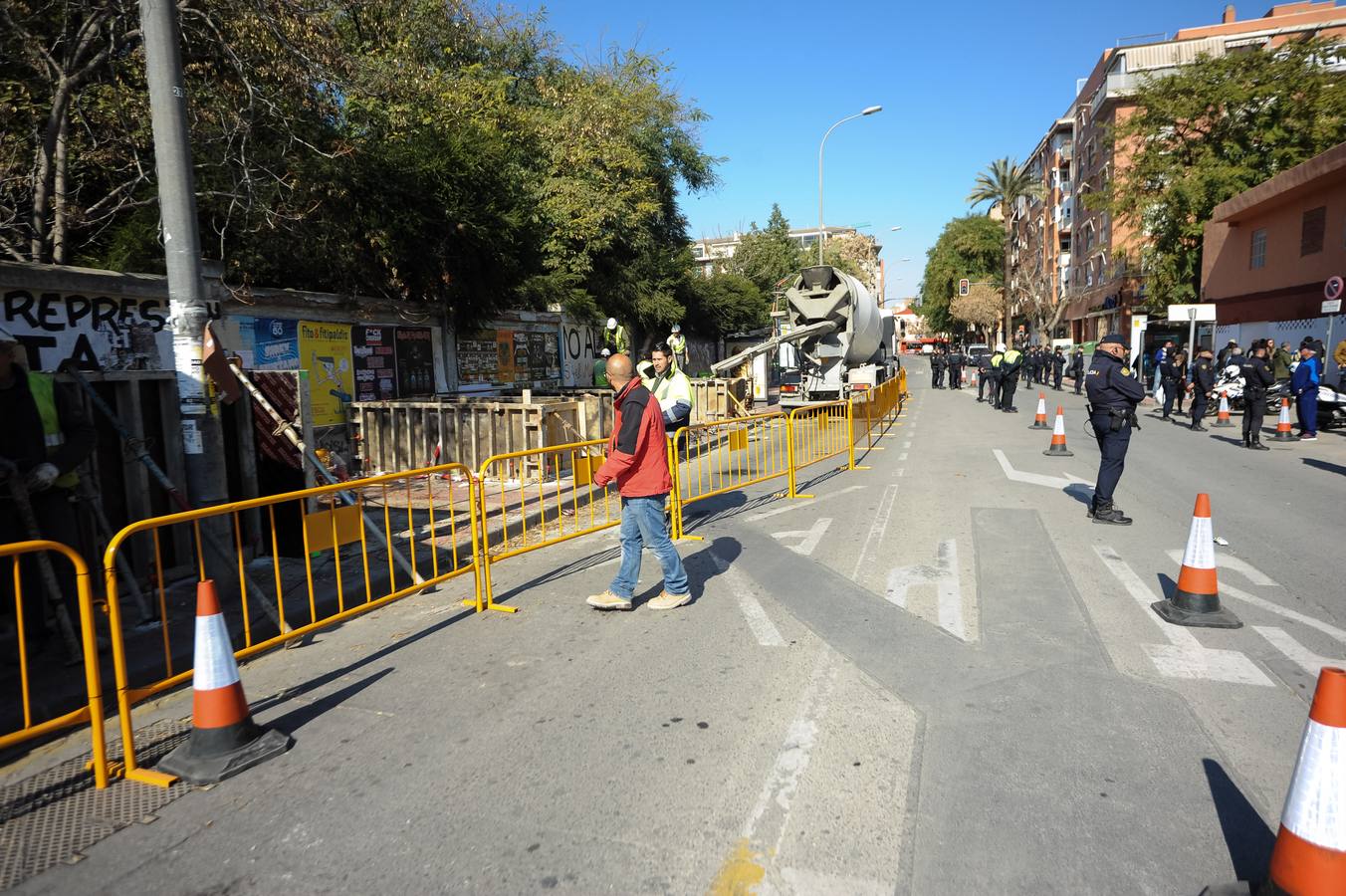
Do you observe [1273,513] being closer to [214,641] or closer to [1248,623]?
[1248,623]

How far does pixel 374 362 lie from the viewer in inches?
557

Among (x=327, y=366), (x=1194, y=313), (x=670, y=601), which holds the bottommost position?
(x=670, y=601)

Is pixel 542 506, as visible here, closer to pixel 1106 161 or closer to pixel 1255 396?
pixel 1255 396

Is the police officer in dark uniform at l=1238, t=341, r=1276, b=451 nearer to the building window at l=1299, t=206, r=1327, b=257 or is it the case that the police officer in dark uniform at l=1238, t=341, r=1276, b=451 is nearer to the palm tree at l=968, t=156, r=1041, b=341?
the building window at l=1299, t=206, r=1327, b=257

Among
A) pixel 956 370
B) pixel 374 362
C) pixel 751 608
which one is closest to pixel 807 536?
pixel 751 608

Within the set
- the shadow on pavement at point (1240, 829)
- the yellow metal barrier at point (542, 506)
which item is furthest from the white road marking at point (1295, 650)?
the yellow metal barrier at point (542, 506)

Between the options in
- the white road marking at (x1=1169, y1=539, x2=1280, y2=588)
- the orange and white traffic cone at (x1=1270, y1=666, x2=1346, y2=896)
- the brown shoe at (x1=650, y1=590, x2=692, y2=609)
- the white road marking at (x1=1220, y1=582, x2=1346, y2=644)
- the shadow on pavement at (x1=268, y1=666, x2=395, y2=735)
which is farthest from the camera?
the white road marking at (x1=1169, y1=539, x2=1280, y2=588)

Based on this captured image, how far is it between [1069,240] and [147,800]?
221 ft

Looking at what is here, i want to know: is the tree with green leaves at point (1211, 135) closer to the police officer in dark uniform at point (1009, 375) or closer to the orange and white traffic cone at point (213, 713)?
the police officer in dark uniform at point (1009, 375)

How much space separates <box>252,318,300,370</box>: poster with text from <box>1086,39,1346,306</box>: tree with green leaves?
103 ft

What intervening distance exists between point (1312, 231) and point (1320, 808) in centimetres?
2874

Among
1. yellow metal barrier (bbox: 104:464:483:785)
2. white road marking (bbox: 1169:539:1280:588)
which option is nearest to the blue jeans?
yellow metal barrier (bbox: 104:464:483:785)

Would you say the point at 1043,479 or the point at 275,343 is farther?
the point at 275,343

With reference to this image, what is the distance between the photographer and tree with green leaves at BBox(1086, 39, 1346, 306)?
91.7 feet
